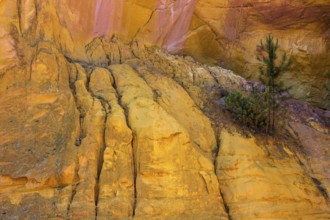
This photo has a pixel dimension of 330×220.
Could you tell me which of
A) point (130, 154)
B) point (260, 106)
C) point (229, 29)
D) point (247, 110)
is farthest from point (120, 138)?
point (229, 29)

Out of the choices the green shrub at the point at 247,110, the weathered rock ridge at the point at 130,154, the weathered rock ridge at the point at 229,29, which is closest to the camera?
the weathered rock ridge at the point at 130,154

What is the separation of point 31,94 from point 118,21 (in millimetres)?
4157

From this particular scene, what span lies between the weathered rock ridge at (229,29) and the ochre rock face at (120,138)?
126 mm

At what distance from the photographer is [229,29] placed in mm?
13852

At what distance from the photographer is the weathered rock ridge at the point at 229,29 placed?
12.3 meters

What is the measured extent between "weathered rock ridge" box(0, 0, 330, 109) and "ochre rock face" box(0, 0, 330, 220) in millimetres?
126

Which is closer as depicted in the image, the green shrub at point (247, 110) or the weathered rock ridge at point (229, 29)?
the green shrub at point (247, 110)

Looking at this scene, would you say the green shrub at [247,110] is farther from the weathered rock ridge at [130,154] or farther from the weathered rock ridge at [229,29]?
the weathered rock ridge at [229,29]

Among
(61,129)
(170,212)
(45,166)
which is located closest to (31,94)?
(61,129)

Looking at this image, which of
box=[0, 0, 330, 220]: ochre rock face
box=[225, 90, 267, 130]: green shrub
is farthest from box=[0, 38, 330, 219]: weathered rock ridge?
box=[225, 90, 267, 130]: green shrub

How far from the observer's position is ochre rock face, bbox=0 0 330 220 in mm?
8070

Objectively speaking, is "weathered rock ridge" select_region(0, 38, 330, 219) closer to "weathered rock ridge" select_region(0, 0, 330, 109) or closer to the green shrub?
the green shrub

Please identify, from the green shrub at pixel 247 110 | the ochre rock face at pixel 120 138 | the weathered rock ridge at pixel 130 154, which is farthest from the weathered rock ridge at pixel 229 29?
the green shrub at pixel 247 110

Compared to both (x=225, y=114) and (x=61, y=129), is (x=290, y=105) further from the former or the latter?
(x=61, y=129)
